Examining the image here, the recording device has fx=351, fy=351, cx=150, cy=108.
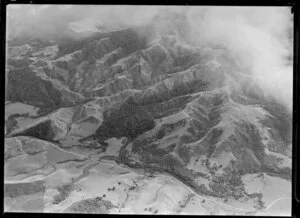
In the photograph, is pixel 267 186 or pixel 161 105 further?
pixel 161 105

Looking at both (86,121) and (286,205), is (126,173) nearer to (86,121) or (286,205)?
(86,121)

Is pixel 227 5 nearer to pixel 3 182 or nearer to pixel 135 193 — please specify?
pixel 135 193

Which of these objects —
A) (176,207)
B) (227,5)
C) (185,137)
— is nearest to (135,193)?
(176,207)

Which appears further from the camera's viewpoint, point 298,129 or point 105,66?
point 105,66

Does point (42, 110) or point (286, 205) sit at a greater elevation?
point (42, 110)

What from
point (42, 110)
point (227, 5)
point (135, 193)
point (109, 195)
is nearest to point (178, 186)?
point (135, 193)

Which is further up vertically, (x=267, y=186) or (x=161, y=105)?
(x=161, y=105)

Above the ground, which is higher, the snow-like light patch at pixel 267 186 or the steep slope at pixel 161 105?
the steep slope at pixel 161 105

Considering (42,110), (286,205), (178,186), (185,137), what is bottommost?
(286,205)

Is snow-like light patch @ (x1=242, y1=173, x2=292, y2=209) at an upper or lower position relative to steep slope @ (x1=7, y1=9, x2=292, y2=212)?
lower
